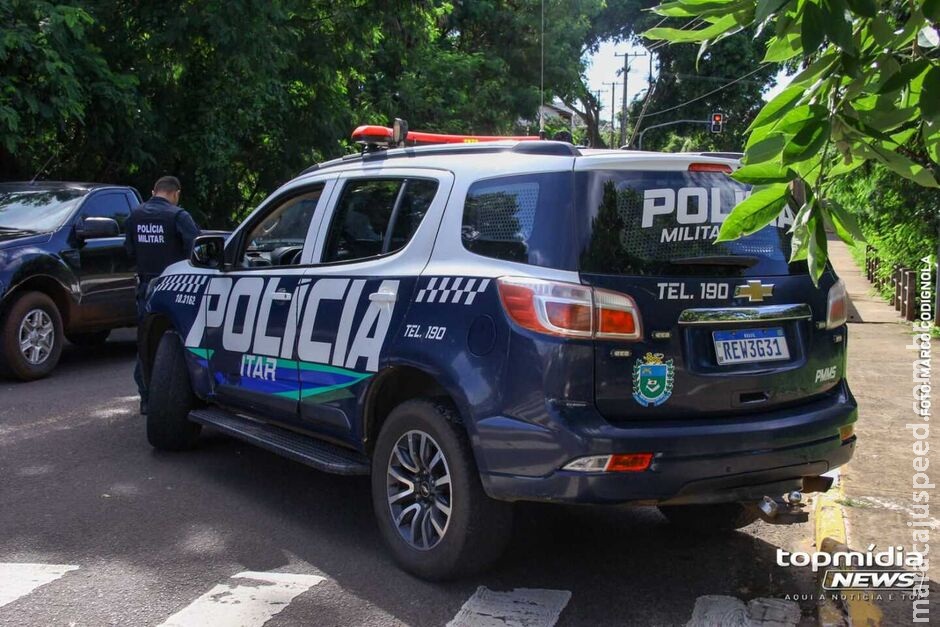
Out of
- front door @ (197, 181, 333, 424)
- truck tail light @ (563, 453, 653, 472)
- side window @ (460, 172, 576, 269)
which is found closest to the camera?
truck tail light @ (563, 453, 653, 472)

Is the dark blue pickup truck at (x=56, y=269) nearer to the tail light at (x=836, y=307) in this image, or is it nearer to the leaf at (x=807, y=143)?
the tail light at (x=836, y=307)

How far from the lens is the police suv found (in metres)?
3.76

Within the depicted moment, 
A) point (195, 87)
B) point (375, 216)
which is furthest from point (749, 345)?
point (195, 87)

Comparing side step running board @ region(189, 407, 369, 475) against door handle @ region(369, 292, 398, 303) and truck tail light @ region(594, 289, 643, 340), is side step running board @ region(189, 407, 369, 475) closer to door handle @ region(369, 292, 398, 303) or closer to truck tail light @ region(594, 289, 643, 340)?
door handle @ region(369, 292, 398, 303)

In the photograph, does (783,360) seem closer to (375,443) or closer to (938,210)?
(375,443)

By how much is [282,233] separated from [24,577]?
2371 millimetres

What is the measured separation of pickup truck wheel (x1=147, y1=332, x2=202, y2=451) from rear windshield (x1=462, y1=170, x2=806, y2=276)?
2908 millimetres

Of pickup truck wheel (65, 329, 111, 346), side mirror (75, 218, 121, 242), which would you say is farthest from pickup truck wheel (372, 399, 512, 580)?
pickup truck wheel (65, 329, 111, 346)

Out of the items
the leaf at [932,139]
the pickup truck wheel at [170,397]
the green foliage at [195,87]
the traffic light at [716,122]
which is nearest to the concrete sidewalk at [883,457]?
the leaf at [932,139]

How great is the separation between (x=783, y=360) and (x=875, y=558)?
1193 millimetres

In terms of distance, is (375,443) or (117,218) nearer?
(375,443)

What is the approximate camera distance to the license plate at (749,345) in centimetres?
397

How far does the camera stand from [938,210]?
44.3ft

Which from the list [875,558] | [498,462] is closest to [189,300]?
[498,462]
